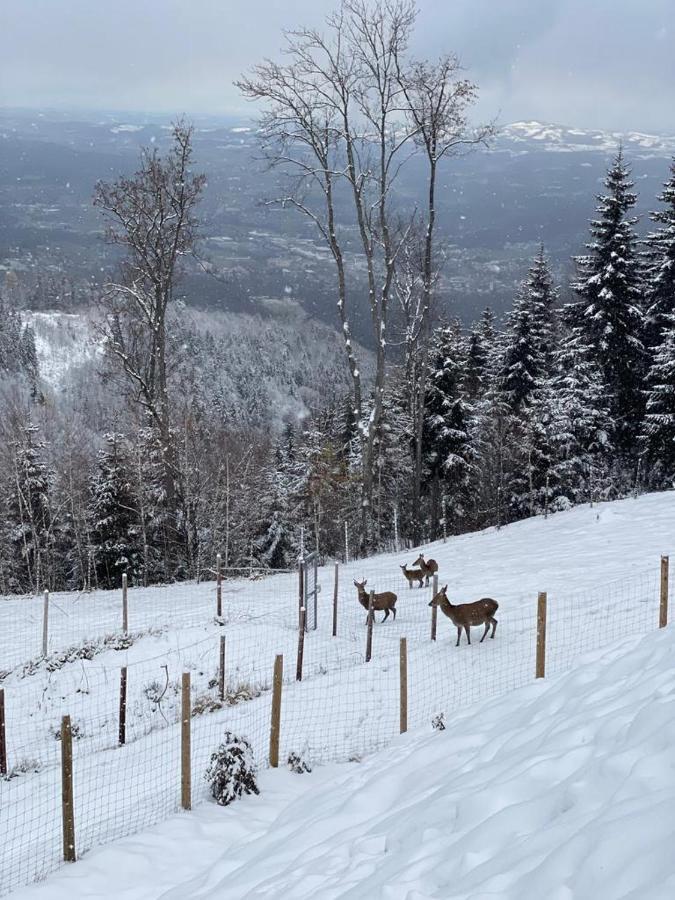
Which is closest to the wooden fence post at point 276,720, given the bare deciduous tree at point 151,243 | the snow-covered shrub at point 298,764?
the snow-covered shrub at point 298,764

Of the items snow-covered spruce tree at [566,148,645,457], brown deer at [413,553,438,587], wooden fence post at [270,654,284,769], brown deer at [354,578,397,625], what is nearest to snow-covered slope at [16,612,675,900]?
wooden fence post at [270,654,284,769]

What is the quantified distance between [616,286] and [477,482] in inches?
545

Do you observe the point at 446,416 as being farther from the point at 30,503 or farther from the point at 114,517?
the point at 30,503

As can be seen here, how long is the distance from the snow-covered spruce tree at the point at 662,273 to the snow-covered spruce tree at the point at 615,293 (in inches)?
18.0

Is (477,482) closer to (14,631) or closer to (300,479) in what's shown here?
(300,479)

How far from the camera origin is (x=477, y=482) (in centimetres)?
3678

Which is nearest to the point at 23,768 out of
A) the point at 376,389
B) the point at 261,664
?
the point at 261,664

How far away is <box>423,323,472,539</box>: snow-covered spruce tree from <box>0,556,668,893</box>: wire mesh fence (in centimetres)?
1561

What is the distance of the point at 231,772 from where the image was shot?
22.5 ft

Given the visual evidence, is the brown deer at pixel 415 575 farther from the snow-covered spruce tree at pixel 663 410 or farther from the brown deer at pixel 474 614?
the snow-covered spruce tree at pixel 663 410

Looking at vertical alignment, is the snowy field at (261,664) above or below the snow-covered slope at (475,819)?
below

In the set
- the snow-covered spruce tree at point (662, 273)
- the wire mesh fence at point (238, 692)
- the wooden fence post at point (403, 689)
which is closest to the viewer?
the wire mesh fence at point (238, 692)

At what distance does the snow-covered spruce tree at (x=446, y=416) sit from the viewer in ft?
96.1

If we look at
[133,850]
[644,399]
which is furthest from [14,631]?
[644,399]
